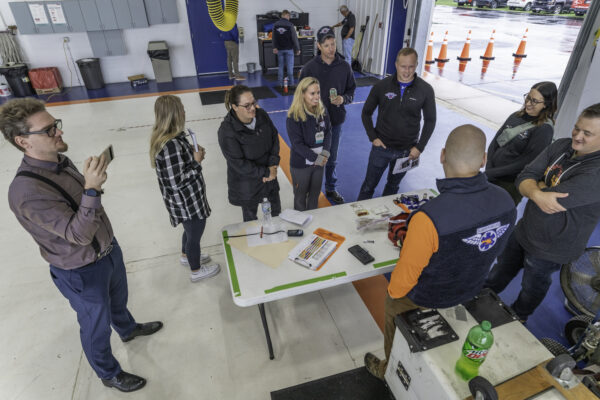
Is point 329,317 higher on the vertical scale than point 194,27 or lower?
lower

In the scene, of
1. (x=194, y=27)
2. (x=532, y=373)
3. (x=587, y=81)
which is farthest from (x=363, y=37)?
(x=532, y=373)

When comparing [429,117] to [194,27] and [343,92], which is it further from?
[194,27]

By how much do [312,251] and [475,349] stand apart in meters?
1.08

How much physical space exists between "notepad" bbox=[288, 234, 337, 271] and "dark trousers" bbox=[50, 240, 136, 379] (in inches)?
43.8

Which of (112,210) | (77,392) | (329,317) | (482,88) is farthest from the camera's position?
(482,88)

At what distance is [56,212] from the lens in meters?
1.59

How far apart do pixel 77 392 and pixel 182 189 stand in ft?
5.03

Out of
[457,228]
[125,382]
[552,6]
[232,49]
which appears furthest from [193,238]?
[552,6]

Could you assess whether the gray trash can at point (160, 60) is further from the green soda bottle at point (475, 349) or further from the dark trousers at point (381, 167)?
the green soda bottle at point (475, 349)

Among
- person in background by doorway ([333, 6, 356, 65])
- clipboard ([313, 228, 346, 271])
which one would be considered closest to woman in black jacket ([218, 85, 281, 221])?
clipboard ([313, 228, 346, 271])

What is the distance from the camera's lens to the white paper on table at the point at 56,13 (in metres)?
7.84

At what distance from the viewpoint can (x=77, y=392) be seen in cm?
227

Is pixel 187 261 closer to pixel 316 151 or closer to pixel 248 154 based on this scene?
pixel 248 154

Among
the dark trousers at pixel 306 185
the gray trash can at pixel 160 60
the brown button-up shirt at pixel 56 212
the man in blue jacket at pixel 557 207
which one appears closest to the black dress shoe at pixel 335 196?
the dark trousers at pixel 306 185
